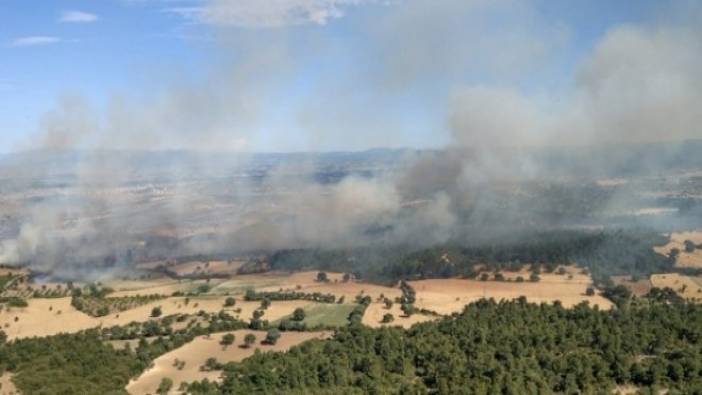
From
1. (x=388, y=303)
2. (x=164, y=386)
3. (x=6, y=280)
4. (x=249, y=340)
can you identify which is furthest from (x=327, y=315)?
(x=6, y=280)

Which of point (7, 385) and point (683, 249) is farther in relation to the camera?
point (683, 249)

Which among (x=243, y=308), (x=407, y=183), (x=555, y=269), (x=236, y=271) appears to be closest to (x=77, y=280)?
(x=236, y=271)

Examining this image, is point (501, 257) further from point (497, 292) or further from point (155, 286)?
point (155, 286)

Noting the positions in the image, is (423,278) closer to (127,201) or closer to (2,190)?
(127,201)

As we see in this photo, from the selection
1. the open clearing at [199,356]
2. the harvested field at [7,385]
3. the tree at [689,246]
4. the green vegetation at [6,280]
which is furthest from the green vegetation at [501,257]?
the harvested field at [7,385]

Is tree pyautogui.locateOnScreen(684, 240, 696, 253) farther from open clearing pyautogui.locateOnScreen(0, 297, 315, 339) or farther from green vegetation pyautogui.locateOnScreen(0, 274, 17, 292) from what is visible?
green vegetation pyautogui.locateOnScreen(0, 274, 17, 292)

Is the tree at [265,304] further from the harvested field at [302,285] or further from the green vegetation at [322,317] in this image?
the harvested field at [302,285]
